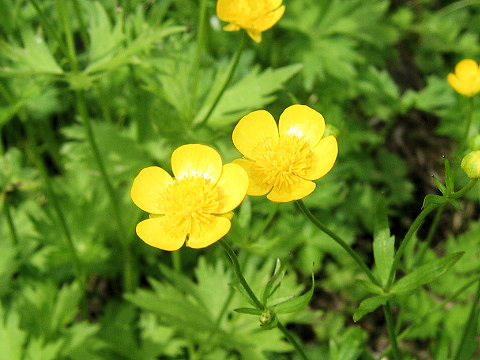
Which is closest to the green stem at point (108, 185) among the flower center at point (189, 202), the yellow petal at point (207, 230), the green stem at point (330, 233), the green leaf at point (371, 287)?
the flower center at point (189, 202)

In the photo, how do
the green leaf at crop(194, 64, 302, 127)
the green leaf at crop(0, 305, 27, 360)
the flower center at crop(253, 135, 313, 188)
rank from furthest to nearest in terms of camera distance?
the green leaf at crop(194, 64, 302, 127)
the green leaf at crop(0, 305, 27, 360)
the flower center at crop(253, 135, 313, 188)

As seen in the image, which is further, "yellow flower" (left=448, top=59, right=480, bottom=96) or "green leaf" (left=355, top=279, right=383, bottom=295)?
"yellow flower" (left=448, top=59, right=480, bottom=96)

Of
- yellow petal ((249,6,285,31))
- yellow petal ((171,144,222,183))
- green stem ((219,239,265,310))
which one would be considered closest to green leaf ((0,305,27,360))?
yellow petal ((171,144,222,183))

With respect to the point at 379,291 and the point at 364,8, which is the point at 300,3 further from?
the point at 379,291

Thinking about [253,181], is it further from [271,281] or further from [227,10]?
[227,10]

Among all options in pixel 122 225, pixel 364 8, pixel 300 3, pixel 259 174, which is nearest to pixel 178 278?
pixel 122 225

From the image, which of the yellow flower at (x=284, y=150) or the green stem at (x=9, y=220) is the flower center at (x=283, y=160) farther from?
the green stem at (x=9, y=220)

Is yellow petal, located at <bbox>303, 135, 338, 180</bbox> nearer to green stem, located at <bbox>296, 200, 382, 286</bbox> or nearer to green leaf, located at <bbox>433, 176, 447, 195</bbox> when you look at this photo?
green stem, located at <bbox>296, 200, 382, 286</bbox>

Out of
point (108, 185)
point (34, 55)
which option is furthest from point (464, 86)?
point (34, 55)
